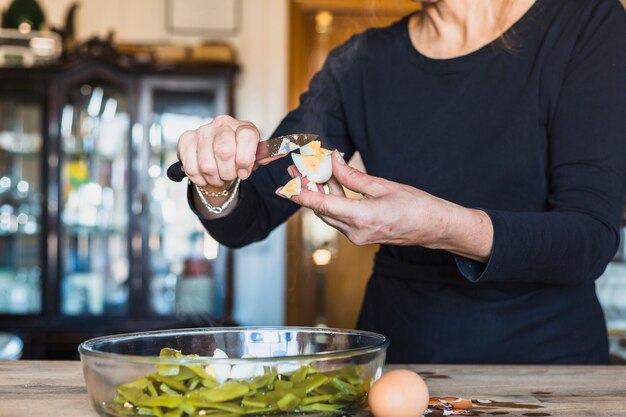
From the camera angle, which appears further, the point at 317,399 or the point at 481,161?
the point at 481,161

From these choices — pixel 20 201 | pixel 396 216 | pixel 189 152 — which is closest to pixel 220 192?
pixel 189 152

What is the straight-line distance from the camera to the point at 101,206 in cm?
421

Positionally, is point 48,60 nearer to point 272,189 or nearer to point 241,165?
point 272,189

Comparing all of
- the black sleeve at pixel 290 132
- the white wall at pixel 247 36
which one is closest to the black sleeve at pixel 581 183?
the black sleeve at pixel 290 132

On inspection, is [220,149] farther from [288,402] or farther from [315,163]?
[288,402]

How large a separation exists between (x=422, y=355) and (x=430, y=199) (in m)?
0.51

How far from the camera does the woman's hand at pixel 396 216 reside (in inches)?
40.6

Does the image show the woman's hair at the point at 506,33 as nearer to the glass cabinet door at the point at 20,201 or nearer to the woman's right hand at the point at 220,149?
the woman's right hand at the point at 220,149

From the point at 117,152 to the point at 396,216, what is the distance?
3.37 metres

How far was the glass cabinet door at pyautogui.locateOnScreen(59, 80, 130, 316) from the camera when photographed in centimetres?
416

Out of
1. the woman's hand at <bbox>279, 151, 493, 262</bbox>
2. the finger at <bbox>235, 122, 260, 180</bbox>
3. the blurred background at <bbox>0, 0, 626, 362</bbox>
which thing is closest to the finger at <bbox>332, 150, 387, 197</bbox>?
the woman's hand at <bbox>279, 151, 493, 262</bbox>

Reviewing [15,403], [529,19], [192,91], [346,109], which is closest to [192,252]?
[192,91]

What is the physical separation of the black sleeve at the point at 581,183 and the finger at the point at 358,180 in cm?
19

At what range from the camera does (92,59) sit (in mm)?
4094
